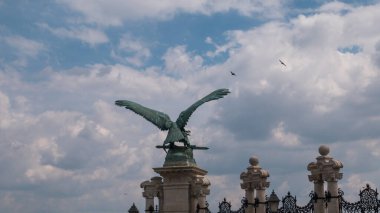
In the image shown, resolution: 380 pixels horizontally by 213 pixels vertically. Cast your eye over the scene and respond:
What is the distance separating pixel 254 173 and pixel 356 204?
5935 millimetres

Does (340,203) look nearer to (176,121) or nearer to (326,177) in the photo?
(326,177)

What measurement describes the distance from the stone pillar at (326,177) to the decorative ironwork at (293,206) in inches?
11.7

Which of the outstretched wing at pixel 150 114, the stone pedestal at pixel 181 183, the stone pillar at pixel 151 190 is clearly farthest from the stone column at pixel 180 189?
the outstretched wing at pixel 150 114

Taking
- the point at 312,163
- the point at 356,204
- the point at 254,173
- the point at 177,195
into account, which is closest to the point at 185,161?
the point at 177,195

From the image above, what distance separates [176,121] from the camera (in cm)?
3819

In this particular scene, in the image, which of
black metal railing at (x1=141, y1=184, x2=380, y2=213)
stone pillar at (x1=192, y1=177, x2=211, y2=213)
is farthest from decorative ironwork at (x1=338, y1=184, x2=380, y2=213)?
stone pillar at (x1=192, y1=177, x2=211, y2=213)

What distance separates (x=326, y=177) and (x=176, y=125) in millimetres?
9606

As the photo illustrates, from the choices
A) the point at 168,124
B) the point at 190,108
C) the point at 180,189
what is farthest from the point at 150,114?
the point at 180,189

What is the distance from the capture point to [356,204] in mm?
30484

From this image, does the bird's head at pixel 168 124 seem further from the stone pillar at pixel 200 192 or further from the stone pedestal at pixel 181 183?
the stone pillar at pixel 200 192

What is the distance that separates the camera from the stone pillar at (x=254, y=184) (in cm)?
3453

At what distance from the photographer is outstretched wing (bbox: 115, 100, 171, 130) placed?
3812 centimetres

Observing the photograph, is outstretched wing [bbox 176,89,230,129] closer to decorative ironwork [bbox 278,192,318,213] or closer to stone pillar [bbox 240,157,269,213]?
stone pillar [bbox 240,157,269,213]

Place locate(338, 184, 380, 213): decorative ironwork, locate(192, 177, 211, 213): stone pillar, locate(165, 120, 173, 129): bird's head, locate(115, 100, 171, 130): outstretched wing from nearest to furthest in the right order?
locate(338, 184, 380, 213): decorative ironwork
locate(192, 177, 211, 213): stone pillar
locate(165, 120, 173, 129): bird's head
locate(115, 100, 171, 130): outstretched wing
